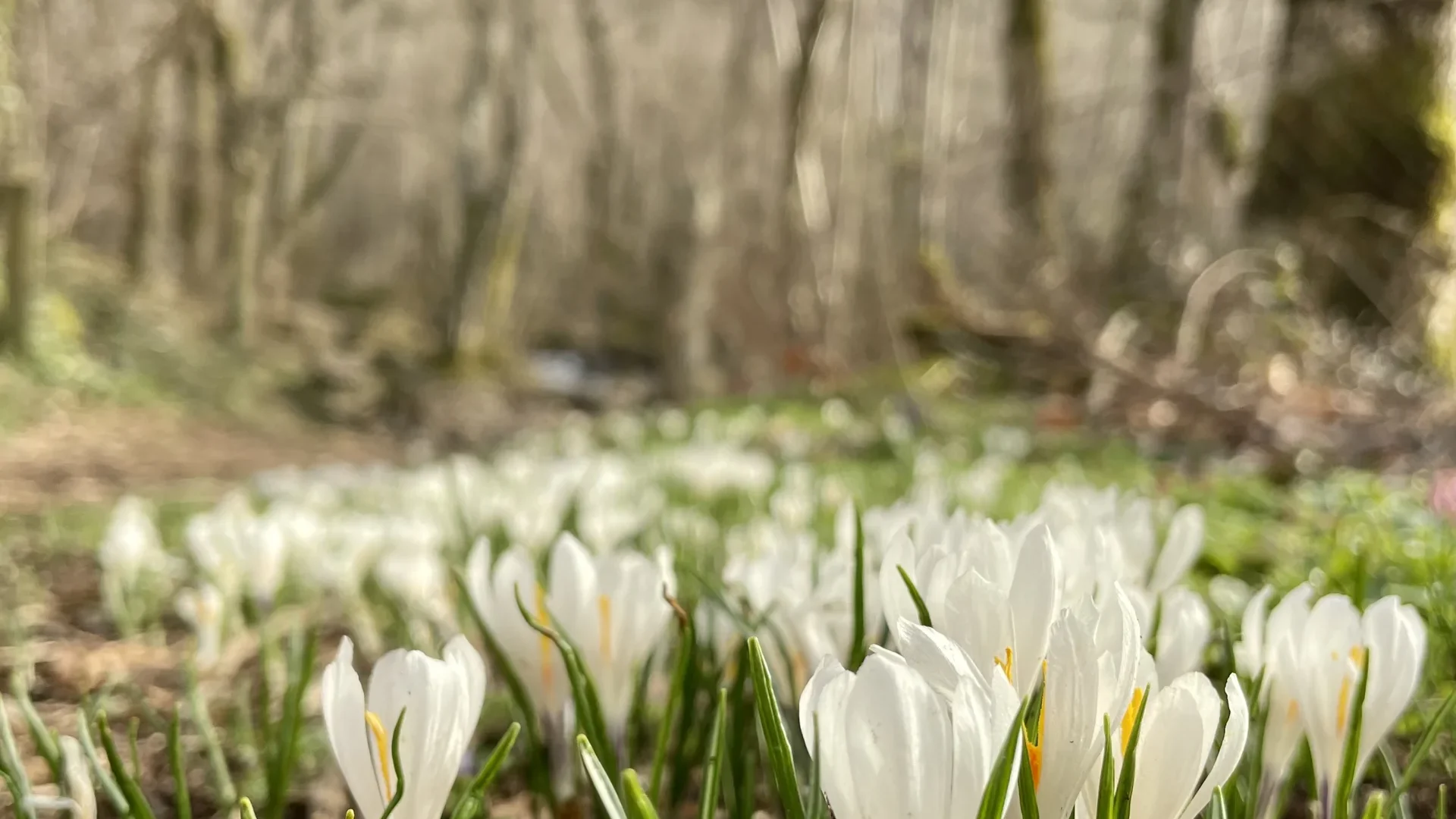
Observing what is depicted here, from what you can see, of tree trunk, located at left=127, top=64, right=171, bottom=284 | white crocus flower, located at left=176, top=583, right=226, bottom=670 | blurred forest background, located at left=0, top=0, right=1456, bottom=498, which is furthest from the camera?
tree trunk, located at left=127, top=64, right=171, bottom=284

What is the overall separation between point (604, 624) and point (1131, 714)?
520 millimetres

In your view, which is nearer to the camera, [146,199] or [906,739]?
[906,739]

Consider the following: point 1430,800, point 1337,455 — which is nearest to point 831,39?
point 1337,455

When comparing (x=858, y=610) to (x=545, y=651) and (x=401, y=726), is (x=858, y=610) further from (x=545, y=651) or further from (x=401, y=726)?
(x=401, y=726)

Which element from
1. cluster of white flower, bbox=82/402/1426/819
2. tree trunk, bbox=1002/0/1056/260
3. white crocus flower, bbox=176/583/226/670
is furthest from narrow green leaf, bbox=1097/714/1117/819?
tree trunk, bbox=1002/0/1056/260

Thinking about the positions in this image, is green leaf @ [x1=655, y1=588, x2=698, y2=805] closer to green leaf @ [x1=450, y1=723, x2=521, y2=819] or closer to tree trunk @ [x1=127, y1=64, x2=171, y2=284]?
green leaf @ [x1=450, y1=723, x2=521, y2=819]

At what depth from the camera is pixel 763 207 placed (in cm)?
1323

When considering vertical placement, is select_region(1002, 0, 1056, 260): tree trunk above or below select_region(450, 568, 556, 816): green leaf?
above

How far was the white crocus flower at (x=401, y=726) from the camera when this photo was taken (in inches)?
28.2

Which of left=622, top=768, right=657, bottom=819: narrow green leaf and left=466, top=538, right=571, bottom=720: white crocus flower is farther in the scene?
left=466, top=538, right=571, bottom=720: white crocus flower

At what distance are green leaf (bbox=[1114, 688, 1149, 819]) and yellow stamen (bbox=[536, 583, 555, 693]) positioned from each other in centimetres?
56

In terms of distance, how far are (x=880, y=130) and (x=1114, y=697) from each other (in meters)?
11.0

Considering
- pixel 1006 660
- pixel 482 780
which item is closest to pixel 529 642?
pixel 482 780

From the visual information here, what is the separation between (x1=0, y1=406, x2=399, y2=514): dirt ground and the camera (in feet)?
17.2
